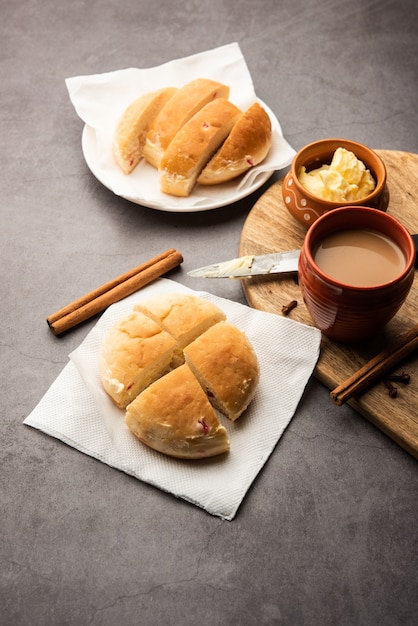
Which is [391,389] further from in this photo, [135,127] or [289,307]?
[135,127]

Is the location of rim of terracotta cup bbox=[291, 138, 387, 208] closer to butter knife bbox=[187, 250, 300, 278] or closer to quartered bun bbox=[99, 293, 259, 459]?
butter knife bbox=[187, 250, 300, 278]

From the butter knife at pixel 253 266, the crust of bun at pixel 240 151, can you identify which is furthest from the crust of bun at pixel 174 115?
the butter knife at pixel 253 266

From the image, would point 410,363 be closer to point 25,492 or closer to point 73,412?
point 73,412

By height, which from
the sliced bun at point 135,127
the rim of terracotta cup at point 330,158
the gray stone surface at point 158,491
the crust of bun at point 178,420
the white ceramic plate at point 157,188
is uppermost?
the rim of terracotta cup at point 330,158

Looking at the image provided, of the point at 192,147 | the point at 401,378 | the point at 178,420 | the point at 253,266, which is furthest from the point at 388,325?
the point at 192,147

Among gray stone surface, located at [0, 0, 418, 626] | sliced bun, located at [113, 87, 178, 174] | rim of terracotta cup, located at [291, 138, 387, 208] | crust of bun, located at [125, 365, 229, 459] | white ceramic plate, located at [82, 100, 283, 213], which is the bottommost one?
gray stone surface, located at [0, 0, 418, 626]

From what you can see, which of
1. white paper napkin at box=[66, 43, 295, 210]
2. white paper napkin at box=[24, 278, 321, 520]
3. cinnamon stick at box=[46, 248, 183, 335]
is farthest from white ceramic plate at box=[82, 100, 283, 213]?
white paper napkin at box=[24, 278, 321, 520]

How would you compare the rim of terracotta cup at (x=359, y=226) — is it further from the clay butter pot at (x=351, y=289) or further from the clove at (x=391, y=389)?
the clove at (x=391, y=389)
